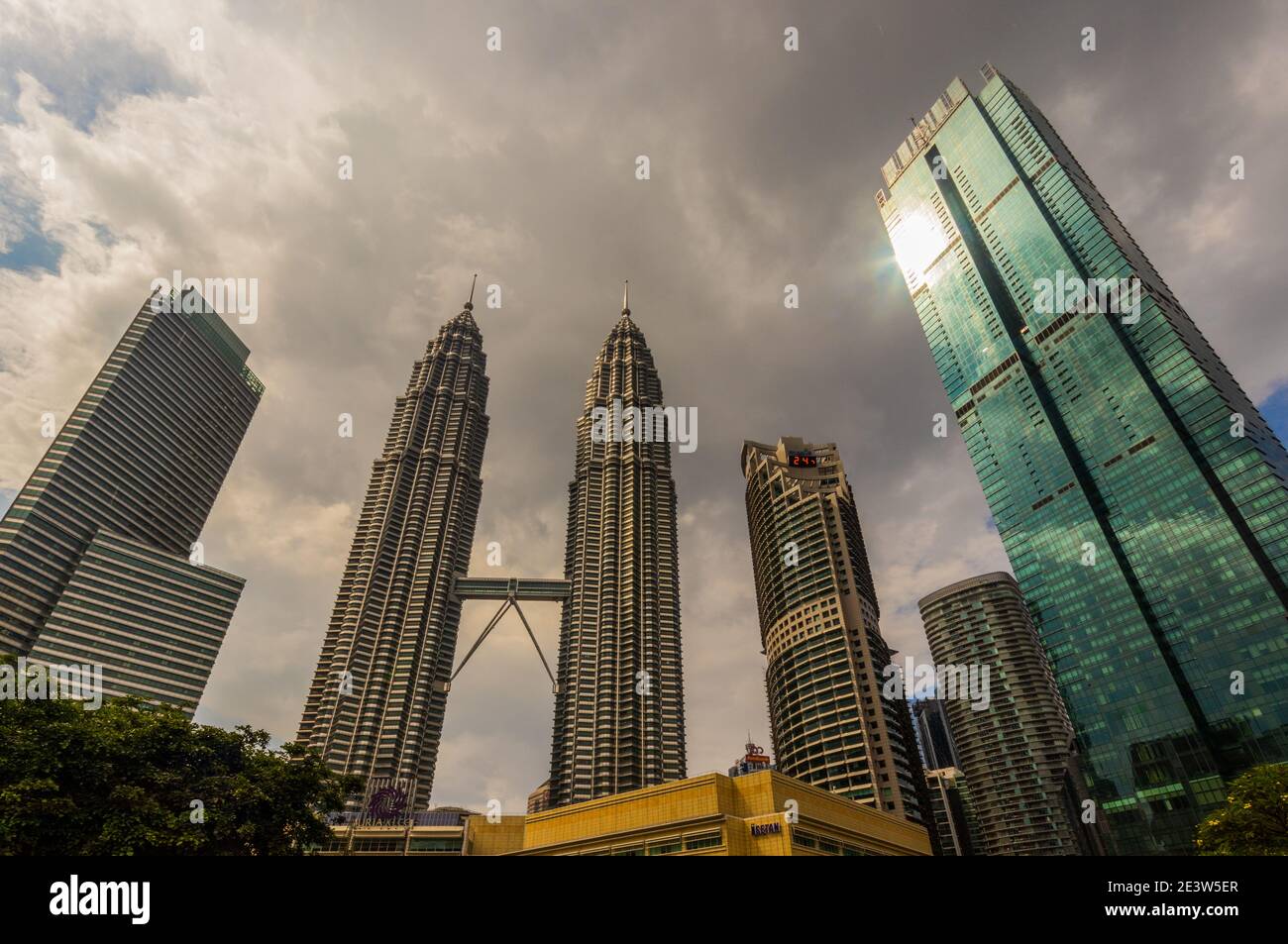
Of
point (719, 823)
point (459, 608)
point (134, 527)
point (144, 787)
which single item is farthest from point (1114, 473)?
point (134, 527)

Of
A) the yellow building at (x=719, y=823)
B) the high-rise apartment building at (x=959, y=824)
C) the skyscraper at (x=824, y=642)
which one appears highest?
the skyscraper at (x=824, y=642)

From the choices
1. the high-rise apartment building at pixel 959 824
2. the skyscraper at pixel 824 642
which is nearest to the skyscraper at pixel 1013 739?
the high-rise apartment building at pixel 959 824

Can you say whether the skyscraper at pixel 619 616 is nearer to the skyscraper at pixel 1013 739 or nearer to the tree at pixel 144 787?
the tree at pixel 144 787

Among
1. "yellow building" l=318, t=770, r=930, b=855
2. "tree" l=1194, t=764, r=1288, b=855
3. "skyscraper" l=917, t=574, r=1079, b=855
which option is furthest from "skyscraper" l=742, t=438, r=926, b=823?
"tree" l=1194, t=764, r=1288, b=855

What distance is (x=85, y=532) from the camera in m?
138

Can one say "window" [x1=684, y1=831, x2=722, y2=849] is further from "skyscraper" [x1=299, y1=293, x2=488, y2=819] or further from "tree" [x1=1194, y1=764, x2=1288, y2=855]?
"skyscraper" [x1=299, y1=293, x2=488, y2=819]

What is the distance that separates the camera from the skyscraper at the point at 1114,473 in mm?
97125

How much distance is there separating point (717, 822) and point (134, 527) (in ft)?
523

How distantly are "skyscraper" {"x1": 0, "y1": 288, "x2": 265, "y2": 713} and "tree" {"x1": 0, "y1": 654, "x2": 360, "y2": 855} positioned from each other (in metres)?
115

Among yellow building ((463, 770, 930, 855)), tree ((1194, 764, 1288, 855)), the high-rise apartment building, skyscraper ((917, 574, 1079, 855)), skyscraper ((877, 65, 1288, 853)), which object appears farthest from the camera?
the high-rise apartment building

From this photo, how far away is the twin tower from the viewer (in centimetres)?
13250

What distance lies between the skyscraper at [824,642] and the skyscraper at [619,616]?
24122 millimetres

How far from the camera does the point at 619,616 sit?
153 meters
